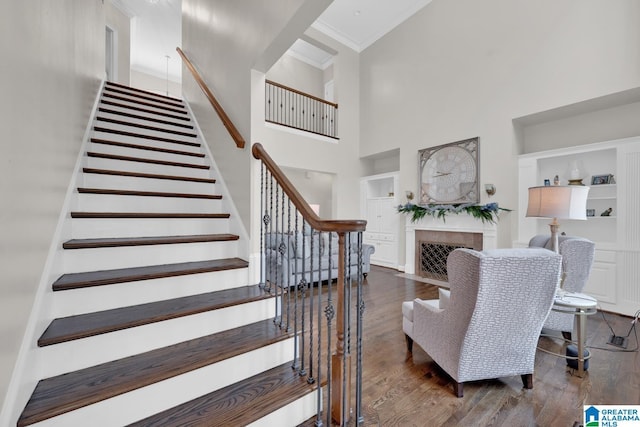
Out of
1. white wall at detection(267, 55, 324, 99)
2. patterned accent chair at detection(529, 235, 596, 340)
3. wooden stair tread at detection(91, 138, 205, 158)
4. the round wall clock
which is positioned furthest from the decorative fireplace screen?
white wall at detection(267, 55, 324, 99)

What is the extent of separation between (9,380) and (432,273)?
553 centimetres

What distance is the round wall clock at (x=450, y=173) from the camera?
190 inches

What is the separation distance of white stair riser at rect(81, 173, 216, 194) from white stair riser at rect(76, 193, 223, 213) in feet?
0.65

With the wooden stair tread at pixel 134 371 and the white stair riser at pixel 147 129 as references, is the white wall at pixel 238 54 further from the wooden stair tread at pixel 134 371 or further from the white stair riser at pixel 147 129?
the wooden stair tread at pixel 134 371

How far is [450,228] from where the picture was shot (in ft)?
16.7

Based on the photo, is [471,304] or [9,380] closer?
[9,380]

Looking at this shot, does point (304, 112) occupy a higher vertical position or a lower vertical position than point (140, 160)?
higher

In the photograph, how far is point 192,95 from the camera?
3861 millimetres

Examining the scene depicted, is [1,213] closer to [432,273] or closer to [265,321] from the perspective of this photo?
[265,321]

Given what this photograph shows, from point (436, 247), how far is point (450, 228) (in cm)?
48

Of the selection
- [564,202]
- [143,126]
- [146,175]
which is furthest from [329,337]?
[143,126]

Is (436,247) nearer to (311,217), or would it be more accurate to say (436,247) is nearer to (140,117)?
(311,217)

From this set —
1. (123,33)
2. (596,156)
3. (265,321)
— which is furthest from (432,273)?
(123,33)

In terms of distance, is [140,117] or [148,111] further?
[148,111]
